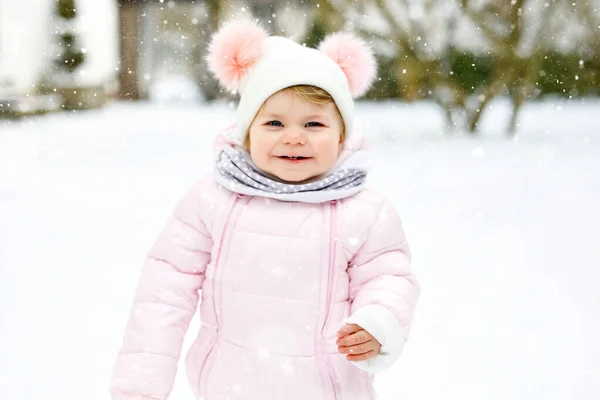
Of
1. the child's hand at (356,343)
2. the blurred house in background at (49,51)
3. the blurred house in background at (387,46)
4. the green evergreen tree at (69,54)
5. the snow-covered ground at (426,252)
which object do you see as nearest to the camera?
the child's hand at (356,343)

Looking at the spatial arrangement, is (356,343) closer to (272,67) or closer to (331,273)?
(331,273)

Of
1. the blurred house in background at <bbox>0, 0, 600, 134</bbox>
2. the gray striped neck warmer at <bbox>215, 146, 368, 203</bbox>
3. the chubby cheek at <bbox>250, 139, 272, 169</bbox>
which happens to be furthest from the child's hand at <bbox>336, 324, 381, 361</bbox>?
the blurred house in background at <bbox>0, 0, 600, 134</bbox>

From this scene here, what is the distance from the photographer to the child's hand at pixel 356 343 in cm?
134

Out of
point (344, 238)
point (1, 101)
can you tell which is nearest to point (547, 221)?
point (344, 238)

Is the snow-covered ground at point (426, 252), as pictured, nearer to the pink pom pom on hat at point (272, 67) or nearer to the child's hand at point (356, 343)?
the child's hand at point (356, 343)

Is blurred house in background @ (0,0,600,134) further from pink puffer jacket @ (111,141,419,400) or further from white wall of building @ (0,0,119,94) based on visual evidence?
pink puffer jacket @ (111,141,419,400)

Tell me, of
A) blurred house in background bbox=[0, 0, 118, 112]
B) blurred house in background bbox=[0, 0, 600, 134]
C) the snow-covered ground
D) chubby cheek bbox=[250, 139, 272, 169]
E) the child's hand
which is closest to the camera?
the child's hand

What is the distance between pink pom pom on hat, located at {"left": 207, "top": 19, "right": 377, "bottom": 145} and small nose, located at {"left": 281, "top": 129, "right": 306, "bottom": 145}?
0.30 feet

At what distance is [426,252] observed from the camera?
3889 mm

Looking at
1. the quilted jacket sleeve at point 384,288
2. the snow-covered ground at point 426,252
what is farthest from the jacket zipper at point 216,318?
the snow-covered ground at point 426,252

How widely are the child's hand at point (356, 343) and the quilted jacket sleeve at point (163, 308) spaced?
0.36m

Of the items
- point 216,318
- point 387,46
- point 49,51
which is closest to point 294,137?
point 216,318

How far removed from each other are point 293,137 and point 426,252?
8.61ft

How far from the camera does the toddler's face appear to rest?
1428mm
